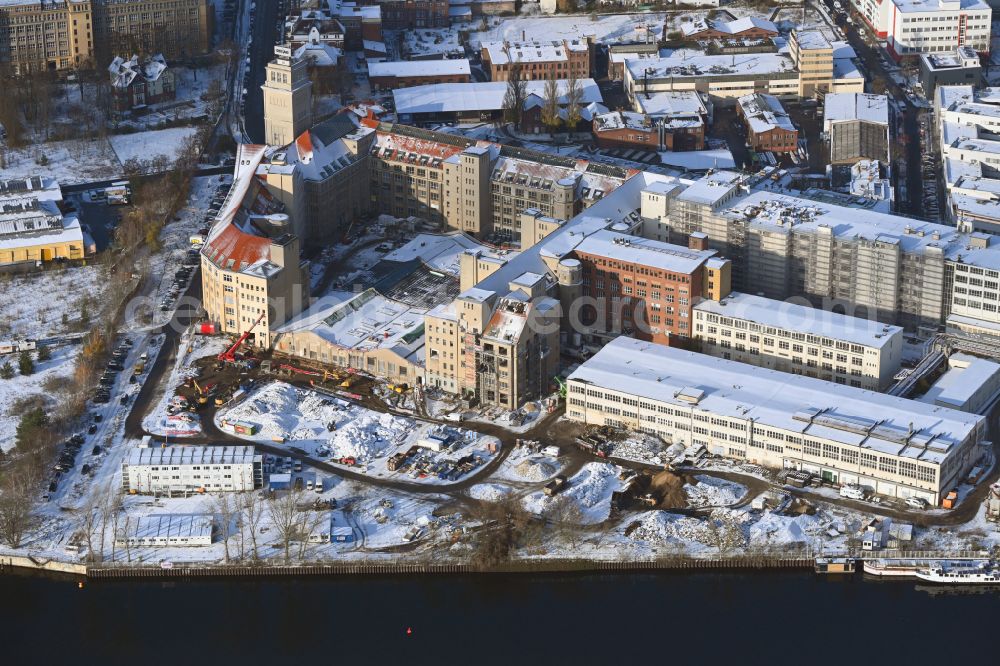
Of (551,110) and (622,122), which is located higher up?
(551,110)

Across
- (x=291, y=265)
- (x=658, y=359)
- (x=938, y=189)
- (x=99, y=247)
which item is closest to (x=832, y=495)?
(x=658, y=359)

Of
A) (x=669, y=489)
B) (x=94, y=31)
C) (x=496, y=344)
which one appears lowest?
(x=669, y=489)

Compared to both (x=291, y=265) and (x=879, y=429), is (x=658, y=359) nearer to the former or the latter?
(x=879, y=429)

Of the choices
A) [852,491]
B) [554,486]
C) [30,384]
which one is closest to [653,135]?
[554,486]

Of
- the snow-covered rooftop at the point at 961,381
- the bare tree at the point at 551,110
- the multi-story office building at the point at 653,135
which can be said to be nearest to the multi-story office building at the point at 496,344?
the snow-covered rooftop at the point at 961,381

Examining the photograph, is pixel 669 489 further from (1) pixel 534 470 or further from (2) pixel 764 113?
(2) pixel 764 113

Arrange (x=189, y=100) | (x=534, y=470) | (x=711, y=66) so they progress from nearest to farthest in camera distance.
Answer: (x=534, y=470) → (x=189, y=100) → (x=711, y=66)
